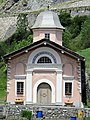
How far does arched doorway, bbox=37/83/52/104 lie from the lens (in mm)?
47156

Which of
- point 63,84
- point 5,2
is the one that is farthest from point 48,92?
point 5,2

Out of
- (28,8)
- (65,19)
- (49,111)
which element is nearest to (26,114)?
(49,111)

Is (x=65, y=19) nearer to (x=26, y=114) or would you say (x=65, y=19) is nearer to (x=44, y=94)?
(x=44, y=94)

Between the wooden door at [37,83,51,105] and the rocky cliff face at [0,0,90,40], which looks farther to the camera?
the rocky cliff face at [0,0,90,40]

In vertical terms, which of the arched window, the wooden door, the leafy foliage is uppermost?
the leafy foliage

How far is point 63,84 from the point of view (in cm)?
4706

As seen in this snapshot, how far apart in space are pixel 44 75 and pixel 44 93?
4.55 feet

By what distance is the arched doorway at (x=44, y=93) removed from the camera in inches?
1857

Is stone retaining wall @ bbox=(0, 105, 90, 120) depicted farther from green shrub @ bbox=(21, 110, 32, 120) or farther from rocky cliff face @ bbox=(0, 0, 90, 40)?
rocky cliff face @ bbox=(0, 0, 90, 40)

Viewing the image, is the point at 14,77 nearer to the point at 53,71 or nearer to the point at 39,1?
the point at 53,71

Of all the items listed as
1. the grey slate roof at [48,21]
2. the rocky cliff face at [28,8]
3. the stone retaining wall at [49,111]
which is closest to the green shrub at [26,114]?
the stone retaining wall at [49,111]

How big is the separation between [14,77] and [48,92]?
289 centimetres

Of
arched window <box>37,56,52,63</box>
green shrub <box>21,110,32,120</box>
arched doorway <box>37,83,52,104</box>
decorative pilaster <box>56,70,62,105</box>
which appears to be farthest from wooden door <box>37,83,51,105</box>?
green shrub <box>21,110,32,120</box>

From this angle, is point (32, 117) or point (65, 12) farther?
point (65, 12)
